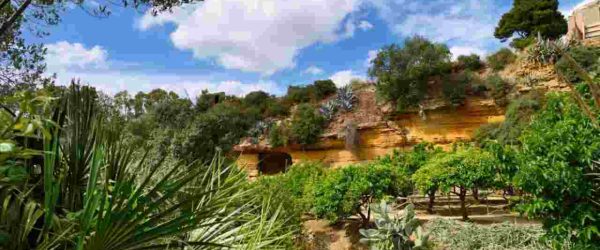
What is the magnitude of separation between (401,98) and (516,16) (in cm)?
756

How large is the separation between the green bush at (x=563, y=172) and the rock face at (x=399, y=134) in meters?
15.6

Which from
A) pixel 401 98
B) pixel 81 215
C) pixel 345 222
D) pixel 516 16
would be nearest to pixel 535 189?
pixel 81 215

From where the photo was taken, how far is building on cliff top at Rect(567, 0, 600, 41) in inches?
772

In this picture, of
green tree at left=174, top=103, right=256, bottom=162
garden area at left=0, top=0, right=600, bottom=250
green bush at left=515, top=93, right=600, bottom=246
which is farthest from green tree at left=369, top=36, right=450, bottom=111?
green bush at left=515, top=93, right=600, bottom=246

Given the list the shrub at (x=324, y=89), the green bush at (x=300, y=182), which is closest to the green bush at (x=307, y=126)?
the shrub at (x=324, y=89)

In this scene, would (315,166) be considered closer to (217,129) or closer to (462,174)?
(462,174)

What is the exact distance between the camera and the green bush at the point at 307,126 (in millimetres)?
21625

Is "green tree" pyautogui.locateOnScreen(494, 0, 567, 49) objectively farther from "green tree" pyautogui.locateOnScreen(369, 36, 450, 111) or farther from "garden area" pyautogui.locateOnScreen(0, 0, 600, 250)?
"green tree" pyautogui.locateOnScreen(369, 36, 450, 111)

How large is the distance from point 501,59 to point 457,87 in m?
2.54

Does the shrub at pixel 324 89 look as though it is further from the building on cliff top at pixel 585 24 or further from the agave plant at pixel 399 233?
the agave plant at pixel 399 233

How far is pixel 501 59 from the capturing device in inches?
794

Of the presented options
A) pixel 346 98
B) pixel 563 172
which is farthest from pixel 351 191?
pixel 346 98

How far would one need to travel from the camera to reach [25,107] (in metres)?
1.00

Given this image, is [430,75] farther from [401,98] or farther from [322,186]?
[322,186]
